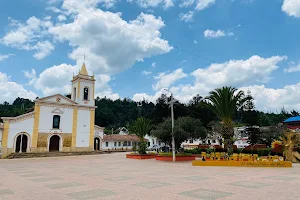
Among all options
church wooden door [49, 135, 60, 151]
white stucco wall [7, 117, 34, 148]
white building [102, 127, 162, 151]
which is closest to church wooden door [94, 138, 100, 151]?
church wooden door [49, 135, 60, 151]

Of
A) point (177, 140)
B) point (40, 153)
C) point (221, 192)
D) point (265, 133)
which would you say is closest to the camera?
point (221, 192)

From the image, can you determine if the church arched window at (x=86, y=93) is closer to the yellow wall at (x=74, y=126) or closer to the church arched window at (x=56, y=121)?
the yellow wall at (x=74, y=126)

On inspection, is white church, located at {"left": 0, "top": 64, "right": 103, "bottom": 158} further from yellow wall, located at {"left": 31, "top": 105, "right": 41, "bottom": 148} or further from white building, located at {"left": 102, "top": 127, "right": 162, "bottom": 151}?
white building, located at {"left": 102, "top": 127, "right": 162, "bottom": 151}

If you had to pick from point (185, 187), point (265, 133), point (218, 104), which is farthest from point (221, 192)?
point (265, 133)

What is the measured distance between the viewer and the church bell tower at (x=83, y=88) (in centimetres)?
3575

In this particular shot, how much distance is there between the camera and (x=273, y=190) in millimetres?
7695

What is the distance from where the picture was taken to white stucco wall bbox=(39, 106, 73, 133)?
31.6 m

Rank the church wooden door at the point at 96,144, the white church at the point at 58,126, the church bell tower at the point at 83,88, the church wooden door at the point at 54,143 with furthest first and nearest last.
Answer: the church wooden door at the point at 96,144 → the church bell tower at the point at 83,88 → the church wooden door at the point at 54,143 → the white church at the point at 58,126

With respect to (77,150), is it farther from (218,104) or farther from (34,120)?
(218,104)

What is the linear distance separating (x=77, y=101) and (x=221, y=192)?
30947 millimetres

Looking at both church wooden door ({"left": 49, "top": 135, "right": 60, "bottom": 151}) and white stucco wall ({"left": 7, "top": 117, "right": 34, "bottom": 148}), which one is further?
church wooden door ({"left": 49, "top": 135, "right": 60, "bottom": 151})

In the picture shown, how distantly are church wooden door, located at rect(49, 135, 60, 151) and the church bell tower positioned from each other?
6001mm

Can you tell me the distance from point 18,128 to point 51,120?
401cm

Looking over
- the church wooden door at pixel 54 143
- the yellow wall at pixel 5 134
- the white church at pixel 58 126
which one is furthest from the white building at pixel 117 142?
the yellow wall at pixel 5 134
